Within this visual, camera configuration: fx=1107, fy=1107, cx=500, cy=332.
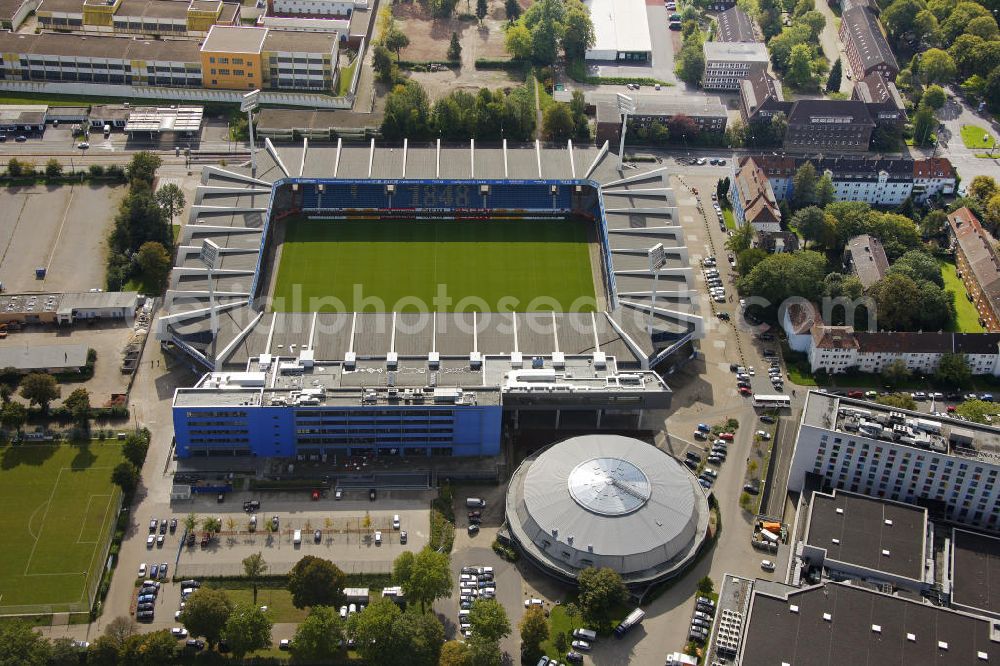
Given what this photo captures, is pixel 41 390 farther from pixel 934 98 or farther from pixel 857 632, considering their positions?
pixel 934 98

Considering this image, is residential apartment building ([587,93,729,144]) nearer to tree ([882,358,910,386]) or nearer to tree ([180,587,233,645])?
tree ([882,358,910,386])

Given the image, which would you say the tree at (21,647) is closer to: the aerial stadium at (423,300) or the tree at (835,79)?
the aerial stadium at (423,300)

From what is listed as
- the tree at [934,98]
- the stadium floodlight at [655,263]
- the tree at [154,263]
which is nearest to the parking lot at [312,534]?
the stadium floodlight at [655,263]

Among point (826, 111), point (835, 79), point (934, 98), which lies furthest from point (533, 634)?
point (835, 79)

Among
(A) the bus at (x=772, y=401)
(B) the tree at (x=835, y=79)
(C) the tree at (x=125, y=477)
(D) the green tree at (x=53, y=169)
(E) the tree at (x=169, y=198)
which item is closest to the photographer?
(C) the tree at (x=125, y=477)

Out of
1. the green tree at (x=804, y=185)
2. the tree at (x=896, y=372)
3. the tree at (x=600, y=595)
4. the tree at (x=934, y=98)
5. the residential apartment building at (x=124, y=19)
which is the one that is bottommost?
the tree at (x=600, y=595)

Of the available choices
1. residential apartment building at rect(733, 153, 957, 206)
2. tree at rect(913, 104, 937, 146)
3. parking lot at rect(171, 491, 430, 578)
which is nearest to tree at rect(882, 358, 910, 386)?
residential apartment building at rect(733, 153, 957, 206)

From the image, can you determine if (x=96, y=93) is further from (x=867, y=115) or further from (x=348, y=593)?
(x=867, y=115)
